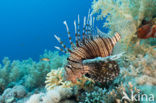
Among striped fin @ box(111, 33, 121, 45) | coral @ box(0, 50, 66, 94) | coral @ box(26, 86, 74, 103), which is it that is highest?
striped fin @ box(111, 33, 121, 45)

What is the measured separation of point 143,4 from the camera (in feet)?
9.47

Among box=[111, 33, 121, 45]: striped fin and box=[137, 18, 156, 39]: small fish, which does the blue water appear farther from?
box=[137, 18, 156, 39]: small fish

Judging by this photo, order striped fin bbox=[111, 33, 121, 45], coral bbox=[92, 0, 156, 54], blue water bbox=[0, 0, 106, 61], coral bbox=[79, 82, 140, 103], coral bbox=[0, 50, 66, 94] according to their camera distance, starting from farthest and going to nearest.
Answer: blue water bbox=[0, 0, 106, 61], coral bbox=[0, 50, 66, 94], striped fin bbox=[111, 33, 121, 45], coral bbox=[92, 0, 156, 54], coral bbox=[79, 82, 140, 103]

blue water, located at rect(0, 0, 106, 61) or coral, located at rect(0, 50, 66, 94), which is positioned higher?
blue water, located at rect(0, 0, 106, 61)

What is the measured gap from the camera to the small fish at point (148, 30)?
2.66 meters

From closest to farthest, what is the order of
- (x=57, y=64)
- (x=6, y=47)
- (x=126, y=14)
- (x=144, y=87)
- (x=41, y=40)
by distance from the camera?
1. (x=144, y=87)
2. (x=126, y=14)
3. (x=57, y=64)
4. (x=6, y=47)
5. (x=41, y=40)

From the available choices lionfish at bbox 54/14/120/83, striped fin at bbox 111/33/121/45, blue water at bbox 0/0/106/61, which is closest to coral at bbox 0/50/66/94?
lionfish at bbox 54/14/120/83

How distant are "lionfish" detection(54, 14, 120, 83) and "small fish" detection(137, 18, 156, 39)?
0.46 meters

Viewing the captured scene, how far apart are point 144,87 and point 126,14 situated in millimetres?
1479

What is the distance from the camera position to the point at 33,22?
8806cm

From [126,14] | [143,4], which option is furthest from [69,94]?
[143,4]

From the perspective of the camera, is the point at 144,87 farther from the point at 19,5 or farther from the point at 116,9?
the point at 19,5

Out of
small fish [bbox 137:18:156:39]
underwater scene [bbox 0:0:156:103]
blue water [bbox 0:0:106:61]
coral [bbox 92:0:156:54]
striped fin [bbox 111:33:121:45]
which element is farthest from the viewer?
blue water [bbox 0:0:106:61]

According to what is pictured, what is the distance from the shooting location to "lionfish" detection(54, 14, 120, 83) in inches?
96.3
